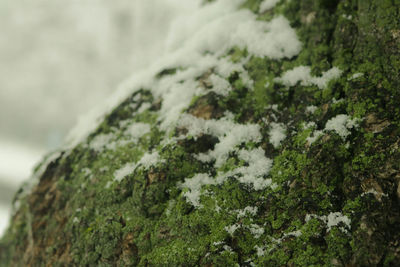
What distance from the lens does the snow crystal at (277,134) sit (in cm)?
492

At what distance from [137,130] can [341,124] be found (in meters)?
4.25

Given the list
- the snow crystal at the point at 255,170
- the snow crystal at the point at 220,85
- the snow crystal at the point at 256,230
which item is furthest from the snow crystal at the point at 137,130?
the snow crystal at the point at 256,230

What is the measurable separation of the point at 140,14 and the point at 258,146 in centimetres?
1429

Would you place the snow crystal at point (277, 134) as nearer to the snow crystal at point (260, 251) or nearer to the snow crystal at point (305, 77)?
the snow crystal at point (305, 77)

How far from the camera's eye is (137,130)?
6512 mm

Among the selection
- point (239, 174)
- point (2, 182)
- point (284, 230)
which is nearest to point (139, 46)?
point (239, 174)

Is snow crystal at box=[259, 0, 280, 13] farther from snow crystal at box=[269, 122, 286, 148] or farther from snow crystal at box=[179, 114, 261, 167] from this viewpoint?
snow crystal at box=[269, 122, 286, 148]

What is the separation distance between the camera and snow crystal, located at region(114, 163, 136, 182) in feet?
18.3

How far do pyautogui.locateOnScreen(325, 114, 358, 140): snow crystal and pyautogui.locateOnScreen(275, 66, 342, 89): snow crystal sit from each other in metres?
0.79

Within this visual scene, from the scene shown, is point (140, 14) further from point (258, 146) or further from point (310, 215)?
point (310, 215)

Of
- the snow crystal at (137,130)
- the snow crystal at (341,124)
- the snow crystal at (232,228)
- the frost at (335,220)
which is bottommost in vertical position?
the snow crystal at (232,228)

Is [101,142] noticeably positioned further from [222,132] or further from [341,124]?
[341,124]

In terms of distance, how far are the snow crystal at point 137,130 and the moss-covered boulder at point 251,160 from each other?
0.03 metres

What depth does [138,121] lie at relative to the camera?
22.2 feet
